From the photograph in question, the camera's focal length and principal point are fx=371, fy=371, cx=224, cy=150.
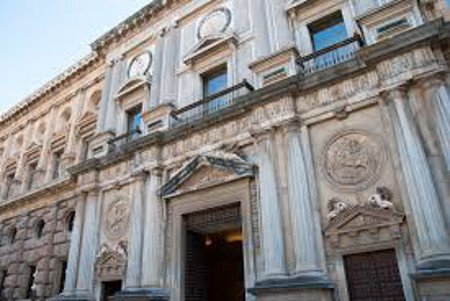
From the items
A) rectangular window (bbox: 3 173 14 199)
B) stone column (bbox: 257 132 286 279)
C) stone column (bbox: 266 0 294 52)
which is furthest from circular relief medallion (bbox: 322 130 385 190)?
rectangular window (bbox: 3 173 14 199)

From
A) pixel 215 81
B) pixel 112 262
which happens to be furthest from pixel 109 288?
pixel 215 81

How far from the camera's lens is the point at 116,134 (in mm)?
15320

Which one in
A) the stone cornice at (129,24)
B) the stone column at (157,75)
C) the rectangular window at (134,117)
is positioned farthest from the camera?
the stone cornice at (129,24)

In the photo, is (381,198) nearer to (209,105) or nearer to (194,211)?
(194,211)

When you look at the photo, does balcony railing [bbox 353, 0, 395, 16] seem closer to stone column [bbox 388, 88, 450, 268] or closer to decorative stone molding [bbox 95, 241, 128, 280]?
stone column [bbox 388, 88, 450, 268]

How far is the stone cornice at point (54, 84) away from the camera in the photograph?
1919 cm

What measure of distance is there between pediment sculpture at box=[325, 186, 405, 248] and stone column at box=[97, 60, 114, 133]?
11069 mm

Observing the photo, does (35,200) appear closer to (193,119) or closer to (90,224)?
(90,224)

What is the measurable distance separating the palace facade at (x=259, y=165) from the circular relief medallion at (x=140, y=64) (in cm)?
10

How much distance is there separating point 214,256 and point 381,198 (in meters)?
6.63

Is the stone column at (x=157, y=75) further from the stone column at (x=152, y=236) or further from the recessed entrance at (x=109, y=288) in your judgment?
the recessed entrance at (x=109, y=288)

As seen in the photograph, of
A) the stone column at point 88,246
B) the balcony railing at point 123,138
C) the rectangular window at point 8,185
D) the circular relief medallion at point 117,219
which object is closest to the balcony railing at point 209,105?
the balcony railing at point 123,138

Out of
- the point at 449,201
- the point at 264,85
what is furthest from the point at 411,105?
the point at 264,85

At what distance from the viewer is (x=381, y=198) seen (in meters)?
7.98
